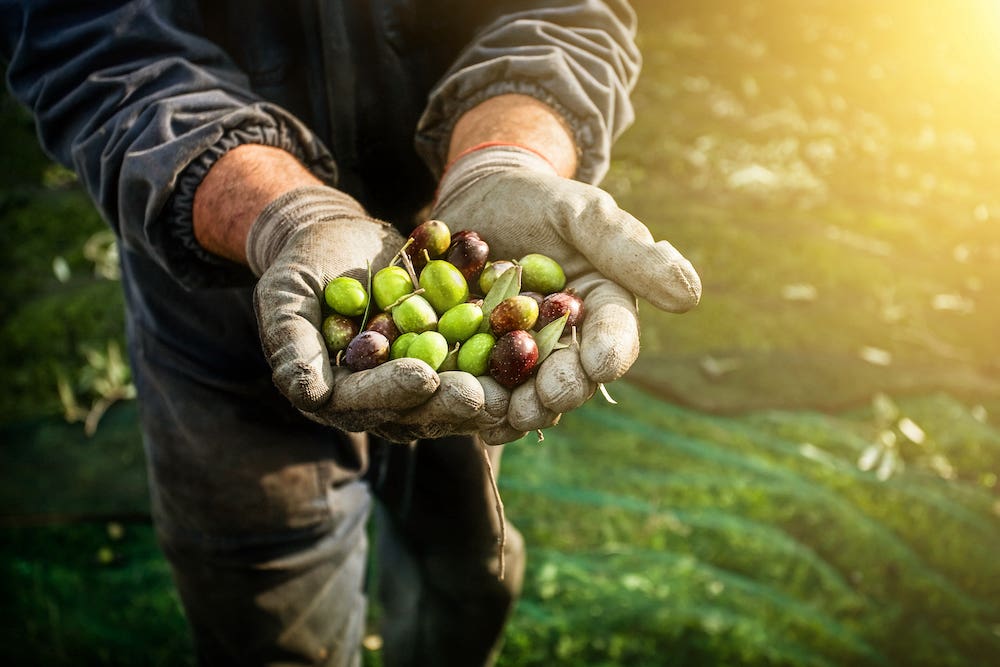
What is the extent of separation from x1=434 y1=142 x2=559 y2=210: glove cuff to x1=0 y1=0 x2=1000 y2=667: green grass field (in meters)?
1.89

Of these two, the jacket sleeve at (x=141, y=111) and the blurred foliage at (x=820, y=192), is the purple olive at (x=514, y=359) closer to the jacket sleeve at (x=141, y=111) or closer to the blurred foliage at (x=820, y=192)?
the jacket sleeve at (x=141, y=111)

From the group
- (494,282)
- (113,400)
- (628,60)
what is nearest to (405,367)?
(494,282)

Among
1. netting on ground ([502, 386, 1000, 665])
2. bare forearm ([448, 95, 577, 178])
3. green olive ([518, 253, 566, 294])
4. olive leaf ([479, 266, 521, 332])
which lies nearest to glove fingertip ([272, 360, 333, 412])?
olive leaf ([479, 266, 521, 332])

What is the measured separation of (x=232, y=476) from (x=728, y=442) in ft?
8.62

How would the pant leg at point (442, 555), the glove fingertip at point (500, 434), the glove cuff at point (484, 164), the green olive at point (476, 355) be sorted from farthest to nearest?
1. the pant leg at point (442, 555)
2. the glove cuff at point (484, 164)
3. the green olive at point (476, 355)
4. the glove fingertip at point (500, 434)

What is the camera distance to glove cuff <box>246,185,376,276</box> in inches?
70.9

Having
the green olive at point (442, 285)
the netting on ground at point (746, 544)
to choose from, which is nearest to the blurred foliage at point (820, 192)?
the netting on ground at point (746, 544)

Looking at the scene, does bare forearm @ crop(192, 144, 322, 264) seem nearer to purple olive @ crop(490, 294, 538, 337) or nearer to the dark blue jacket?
the dark blue jacket

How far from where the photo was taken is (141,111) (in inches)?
73.1

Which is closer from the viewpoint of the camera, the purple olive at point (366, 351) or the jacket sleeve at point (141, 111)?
the purple olive at point (366, 351)

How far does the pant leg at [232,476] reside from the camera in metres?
2.00

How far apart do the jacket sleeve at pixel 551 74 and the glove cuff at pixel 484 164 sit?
170 mm

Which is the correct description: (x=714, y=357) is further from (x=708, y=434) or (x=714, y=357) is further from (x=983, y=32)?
(x=983, y=32)

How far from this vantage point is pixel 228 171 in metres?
1.86
